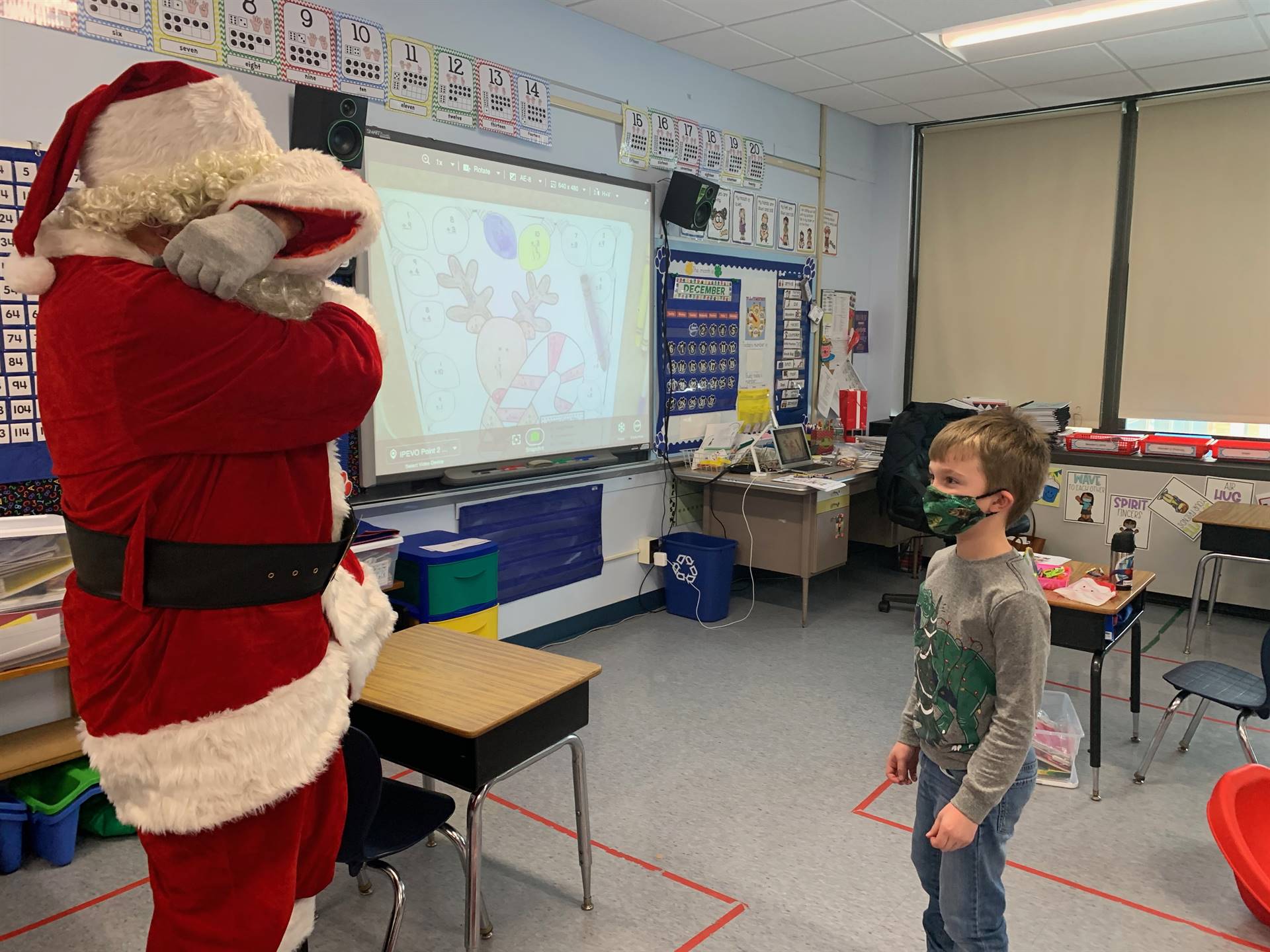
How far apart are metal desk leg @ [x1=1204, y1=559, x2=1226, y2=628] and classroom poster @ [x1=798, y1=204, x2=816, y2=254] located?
8.92 ft

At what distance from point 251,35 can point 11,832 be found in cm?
236

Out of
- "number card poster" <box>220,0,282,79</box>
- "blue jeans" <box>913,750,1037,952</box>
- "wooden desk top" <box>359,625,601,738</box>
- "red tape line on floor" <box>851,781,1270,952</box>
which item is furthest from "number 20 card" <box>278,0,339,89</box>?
"red tape line on floor" <box>851,781,1270,952</box>

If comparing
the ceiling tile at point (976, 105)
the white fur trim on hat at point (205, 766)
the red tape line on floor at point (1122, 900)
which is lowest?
the red tape line on floor at point (1122, 900)

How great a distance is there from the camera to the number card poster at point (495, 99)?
350 cm

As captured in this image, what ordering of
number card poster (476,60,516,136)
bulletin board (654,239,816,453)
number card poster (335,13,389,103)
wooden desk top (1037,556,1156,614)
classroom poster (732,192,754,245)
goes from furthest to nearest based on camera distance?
classroom poster (732,192,754,245), bulletin board (654,239,816,453), number card poster (476,60,516,136), number card poster (335,13,389,103), wooden desk top (1037,556,1156,614)

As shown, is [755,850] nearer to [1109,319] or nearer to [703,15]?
[703,15]

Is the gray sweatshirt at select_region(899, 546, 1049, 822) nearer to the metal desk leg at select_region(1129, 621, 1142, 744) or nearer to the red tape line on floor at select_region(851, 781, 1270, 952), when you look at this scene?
the red tape line on floor at select_region(851, 781, 1270, 952)

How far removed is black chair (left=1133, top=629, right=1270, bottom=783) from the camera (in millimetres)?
2566

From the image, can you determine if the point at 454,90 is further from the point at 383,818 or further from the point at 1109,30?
the point at 1109,30

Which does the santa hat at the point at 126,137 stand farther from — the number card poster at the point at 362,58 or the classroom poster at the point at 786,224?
the classroom poster at the point at 786,224

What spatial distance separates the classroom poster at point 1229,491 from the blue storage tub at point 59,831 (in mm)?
4858

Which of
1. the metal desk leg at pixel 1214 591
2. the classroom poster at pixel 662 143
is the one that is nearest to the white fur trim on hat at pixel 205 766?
the classroom poster at pixel 662 143

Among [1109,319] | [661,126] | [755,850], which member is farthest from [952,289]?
[755,850]

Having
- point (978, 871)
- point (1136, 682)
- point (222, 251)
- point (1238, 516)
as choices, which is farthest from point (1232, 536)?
point (222, 251)
